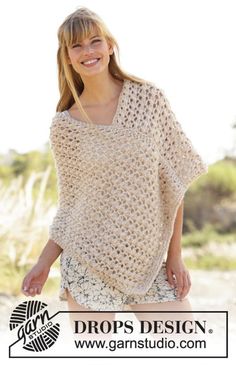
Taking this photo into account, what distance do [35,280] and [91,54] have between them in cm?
87

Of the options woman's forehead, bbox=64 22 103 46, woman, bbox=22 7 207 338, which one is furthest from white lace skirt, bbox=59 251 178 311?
woman's forehead, bbox=64 22 103 46

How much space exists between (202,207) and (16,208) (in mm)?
4307

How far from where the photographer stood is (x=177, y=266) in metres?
2.67

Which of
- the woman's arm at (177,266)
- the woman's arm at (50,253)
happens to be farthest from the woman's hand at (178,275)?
the woman's arm at (50,253)

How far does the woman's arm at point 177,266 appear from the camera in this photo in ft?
8.66

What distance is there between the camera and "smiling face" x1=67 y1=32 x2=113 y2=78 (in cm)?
262

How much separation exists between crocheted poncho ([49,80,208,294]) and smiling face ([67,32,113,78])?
149 millimetres

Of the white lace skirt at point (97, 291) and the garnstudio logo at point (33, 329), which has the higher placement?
the white lace skirt at point (97, 291)

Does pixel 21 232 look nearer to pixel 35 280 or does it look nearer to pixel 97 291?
pixel 35 280

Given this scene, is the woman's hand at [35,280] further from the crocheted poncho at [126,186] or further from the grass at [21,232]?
the grass at [21,232]

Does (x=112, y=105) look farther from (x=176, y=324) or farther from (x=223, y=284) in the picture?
(x=223, y=284)

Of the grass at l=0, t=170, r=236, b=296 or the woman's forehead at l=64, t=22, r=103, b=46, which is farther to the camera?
the grass at l=0, t=170, r=236, b=296

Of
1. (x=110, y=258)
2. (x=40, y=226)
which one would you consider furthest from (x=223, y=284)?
(x=110, y=258)

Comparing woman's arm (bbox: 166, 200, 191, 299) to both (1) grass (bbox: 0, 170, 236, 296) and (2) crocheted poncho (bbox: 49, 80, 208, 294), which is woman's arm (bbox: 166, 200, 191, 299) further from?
(1) grass (bbox: 0, 170, 236, 296)
